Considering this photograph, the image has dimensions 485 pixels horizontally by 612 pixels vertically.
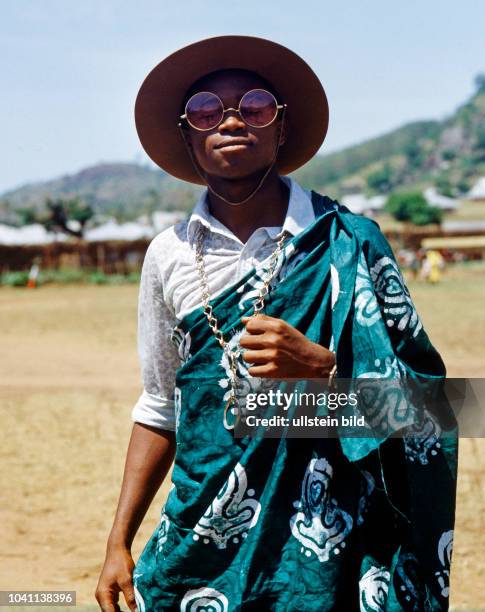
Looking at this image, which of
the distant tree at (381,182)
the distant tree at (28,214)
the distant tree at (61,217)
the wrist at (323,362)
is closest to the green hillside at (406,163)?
the distant tree at (381,182)

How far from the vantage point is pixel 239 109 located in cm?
199

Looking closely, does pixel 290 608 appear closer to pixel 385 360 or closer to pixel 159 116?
pixel 385 360

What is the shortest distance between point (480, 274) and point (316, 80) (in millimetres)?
30345

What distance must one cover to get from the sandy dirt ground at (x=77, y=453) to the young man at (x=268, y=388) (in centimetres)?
231

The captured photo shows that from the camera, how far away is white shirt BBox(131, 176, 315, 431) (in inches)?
77.6

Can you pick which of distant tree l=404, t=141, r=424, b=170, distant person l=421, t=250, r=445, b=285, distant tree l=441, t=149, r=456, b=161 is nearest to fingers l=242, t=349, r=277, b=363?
distant person l=421, t=250, r=445, b=285

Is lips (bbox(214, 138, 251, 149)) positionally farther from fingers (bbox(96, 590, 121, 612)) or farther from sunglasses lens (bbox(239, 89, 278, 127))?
fingers (bbox(96, 590, 121, 612))

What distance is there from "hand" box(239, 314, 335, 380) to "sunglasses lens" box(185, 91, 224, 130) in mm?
549

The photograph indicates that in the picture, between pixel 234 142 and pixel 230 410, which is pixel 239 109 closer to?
pixel 234 142

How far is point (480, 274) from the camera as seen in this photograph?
31.2 m

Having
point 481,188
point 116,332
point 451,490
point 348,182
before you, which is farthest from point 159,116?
point 348,182

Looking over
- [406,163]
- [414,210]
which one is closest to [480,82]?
[406,163]

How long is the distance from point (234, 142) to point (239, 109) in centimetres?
8

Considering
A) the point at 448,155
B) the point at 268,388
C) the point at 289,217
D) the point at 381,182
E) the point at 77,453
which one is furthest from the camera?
the point at 448,155
